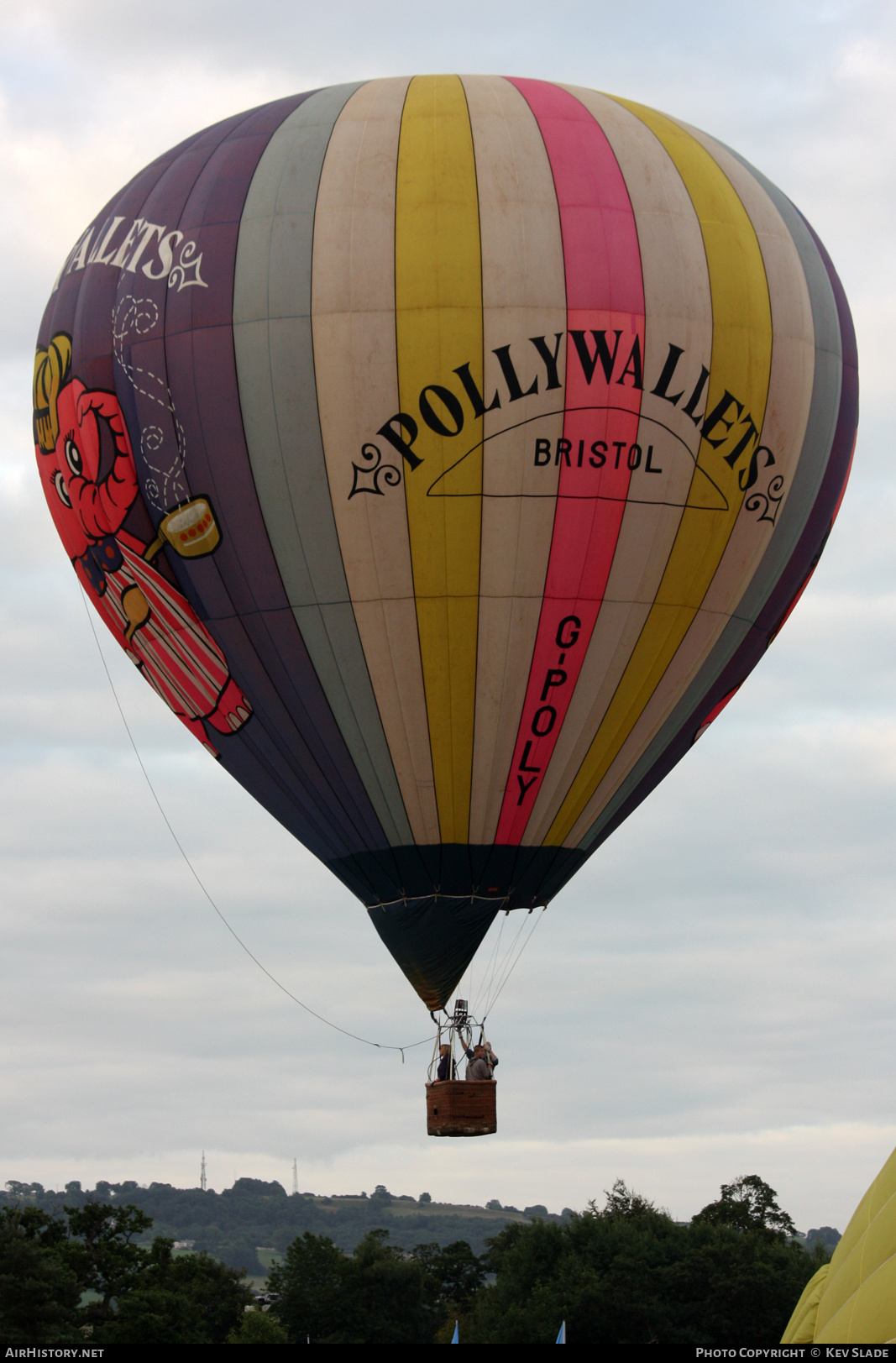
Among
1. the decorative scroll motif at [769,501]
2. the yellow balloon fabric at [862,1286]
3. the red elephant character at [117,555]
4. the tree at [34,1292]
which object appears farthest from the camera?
the tree at [34,1292]

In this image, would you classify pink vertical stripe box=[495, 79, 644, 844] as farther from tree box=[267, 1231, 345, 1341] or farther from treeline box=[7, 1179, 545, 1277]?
treeline box=[7, 1179, 545, 1277]

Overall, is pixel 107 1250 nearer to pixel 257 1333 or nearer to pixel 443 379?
pixel 257 1333

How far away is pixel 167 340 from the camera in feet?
56.4

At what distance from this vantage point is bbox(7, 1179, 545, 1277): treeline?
152125mm

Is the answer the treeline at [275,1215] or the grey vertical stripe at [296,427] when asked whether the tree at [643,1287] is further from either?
the treeline at [275,1215]

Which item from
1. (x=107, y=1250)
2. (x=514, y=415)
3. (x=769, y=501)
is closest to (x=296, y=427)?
(x=514, y=415)

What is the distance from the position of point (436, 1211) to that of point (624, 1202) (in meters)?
105

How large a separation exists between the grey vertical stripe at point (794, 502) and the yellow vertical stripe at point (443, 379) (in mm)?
2320

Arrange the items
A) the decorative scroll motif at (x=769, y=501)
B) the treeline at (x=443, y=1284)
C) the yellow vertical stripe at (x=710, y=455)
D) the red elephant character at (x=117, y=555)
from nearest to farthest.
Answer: the yellow vertical stripe at (x=710, y=455) < the decorative scroll motif at (x=769, y=501) < the red elephant character at (x=117, y=555) < the treeline at (x=443, y=1284)

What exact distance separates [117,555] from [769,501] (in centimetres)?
664

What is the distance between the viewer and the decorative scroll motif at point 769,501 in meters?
17.6

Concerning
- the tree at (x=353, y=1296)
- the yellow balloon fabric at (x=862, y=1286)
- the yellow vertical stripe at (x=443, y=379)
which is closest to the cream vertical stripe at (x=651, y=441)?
the yellow vertical stripe at (x=443, y=379)

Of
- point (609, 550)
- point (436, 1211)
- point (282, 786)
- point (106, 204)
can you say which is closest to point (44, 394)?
point (106, 204)

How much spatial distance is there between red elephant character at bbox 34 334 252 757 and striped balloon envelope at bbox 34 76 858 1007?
0.05 metres
